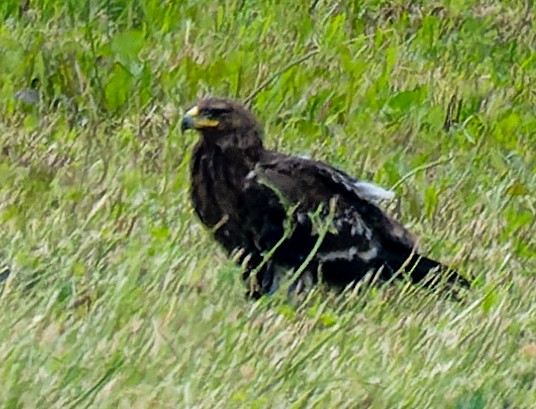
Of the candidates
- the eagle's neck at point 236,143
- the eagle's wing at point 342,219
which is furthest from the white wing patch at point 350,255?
the eagle's neck at point 236,143

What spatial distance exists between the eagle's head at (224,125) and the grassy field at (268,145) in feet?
1.04

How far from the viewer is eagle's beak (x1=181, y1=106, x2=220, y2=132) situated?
20.3 ft

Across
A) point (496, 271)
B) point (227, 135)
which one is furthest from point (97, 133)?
point (496, 271)

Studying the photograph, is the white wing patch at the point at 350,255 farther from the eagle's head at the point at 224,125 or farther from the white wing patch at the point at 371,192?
the eagle's head at the point at 224,125

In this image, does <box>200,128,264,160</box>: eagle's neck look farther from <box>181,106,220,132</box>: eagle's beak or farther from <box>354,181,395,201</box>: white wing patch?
<box>354,181,395,201</box>: white wing patch

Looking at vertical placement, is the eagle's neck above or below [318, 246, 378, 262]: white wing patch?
above

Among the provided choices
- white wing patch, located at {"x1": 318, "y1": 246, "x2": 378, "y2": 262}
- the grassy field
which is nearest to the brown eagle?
white wing patch, located at {"x1": 318, "y1": 246, "x2": 378, "y2": 262}

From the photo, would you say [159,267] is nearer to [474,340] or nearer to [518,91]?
[474,340]

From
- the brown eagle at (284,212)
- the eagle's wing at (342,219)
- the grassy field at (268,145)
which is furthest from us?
the eagle's wing at (342,219)

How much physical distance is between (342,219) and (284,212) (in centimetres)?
41

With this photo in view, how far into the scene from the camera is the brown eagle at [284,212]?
5852 millimetres

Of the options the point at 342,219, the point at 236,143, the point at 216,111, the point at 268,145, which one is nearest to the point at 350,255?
the point at 342,219

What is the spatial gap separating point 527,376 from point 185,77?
12.0 ft

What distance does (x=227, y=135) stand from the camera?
6207 mm
